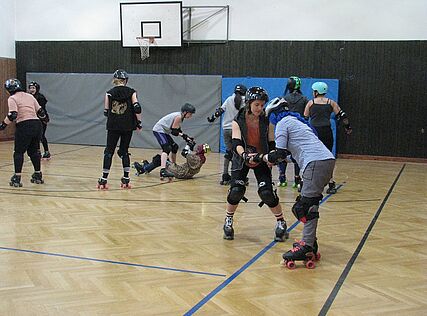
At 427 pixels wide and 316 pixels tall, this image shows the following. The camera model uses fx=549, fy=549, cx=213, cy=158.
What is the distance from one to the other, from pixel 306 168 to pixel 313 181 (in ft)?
0.40

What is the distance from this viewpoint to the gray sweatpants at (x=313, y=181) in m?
4.55

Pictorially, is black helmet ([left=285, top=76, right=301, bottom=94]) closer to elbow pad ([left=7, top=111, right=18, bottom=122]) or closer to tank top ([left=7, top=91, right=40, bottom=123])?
tank top ([left=7, top=91, right=40, bottom=123])

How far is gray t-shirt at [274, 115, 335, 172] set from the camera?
458 centimetres

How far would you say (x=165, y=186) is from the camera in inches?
331

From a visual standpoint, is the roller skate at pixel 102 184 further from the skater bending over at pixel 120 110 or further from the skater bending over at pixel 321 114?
the skater bending over at pixel 321 114

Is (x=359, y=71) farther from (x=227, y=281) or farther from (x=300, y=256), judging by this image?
(x=227, y=281)

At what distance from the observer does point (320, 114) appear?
7.79m

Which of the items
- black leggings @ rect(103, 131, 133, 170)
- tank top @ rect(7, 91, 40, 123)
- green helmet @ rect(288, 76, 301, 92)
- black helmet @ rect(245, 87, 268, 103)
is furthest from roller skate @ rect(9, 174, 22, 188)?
black helmet @ rect(245, 87, 268, 103)

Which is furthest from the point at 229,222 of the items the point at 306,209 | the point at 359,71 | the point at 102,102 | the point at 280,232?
the point at 102,102

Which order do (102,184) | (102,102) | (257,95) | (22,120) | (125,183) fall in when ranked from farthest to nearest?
(102,102), (125,183), (102,184), (22,120), (257,95)

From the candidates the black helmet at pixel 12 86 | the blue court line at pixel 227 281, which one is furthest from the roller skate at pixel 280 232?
the black helmet at pixel 12 86

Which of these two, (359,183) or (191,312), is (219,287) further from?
(359,183)

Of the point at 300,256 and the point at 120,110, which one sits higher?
the point at 120,110

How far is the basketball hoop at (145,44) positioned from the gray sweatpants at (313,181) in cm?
1072
